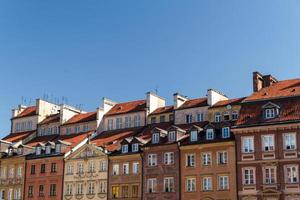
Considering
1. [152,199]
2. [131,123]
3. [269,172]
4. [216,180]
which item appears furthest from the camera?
[131,123]

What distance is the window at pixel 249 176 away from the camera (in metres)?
56.9

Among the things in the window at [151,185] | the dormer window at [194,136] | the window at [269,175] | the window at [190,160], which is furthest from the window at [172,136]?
the window at [269,175]

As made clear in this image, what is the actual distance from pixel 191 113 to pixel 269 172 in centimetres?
1717

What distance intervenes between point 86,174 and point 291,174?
2670cm

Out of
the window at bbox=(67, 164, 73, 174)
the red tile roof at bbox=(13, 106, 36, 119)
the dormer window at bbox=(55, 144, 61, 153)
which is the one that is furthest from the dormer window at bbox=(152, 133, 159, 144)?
the red tile roof at bbox=(13, 106, 36, 119)

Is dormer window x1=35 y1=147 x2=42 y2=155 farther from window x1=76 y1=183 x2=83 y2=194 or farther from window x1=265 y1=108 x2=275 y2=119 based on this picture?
window x1=265 y1=108 x2=275 y2=119

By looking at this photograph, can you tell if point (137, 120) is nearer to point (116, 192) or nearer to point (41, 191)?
point (116, 192)

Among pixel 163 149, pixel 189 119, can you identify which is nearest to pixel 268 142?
pixel 163 149

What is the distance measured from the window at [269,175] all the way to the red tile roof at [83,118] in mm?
30014

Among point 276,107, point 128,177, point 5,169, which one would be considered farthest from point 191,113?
point 5,169

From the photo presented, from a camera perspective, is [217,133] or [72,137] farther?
[72,137]

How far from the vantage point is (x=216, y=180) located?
59688 mm

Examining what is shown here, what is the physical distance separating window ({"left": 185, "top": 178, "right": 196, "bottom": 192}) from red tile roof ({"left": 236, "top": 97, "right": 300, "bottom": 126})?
8181 mm

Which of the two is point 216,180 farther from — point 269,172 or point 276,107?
point 276,107
